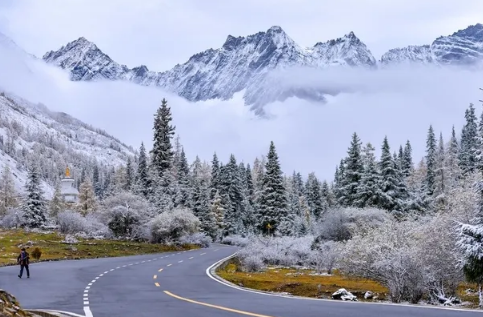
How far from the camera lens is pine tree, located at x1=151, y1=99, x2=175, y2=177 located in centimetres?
7688

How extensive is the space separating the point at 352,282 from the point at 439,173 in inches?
2472

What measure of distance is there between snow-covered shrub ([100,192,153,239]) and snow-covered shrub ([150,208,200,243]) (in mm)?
2248

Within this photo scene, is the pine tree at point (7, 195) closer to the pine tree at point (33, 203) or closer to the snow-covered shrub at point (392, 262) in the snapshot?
the pine tree at point (33, 203)

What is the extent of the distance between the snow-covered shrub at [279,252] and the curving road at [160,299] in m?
14.8

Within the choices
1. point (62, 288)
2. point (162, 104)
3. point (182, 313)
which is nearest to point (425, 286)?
point (182, 313)

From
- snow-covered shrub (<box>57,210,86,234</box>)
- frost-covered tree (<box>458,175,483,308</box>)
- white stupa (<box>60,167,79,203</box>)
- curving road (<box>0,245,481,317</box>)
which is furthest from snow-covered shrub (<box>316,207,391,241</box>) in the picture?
white stupa (<box>60,167,79,203</box>)

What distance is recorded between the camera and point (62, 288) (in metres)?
22.0

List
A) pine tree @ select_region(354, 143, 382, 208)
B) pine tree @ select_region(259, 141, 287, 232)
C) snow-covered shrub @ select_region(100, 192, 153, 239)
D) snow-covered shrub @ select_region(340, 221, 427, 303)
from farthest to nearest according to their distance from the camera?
1. pine tree @ select_region(259, 141, 287, 232)
2. snow-covered shrub @ select_region(100, 192, 153, 239)
3. pine tree @ select_region(354, 143, 382, 208)
4. snow-covered shrub @ select_region(340, 221, 427, 303)

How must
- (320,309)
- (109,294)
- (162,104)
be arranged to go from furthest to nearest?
(162,104) → (109,294) → (320,309)

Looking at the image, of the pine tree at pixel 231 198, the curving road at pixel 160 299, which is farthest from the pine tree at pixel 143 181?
the curving road at pixel 160 299

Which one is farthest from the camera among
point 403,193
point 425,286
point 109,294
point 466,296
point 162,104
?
point 162,104

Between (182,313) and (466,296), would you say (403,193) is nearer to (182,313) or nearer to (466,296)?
(466,296)

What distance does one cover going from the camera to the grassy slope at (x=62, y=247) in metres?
42.7

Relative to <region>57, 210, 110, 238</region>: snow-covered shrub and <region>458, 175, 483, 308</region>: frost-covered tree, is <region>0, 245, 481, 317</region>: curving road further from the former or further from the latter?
<region>57, 210, 110, 238</region>: snow-covered shrub
